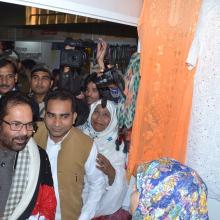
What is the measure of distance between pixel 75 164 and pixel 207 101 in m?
0.85

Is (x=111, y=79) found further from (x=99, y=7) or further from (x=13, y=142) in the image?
(x=13, y=142)

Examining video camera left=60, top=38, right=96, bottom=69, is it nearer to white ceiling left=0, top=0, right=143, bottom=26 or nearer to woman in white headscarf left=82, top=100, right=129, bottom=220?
white ceiling left=0, top=0, right=143, bottom=26

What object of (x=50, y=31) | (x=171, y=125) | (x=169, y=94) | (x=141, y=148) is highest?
(x=50, y=31)

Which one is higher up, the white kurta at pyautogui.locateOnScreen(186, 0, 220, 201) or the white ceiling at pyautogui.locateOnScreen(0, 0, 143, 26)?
the white ceiling at pyautogui.locateOnScreen(0, 0, 143, 26)

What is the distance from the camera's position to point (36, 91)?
8.41 ft

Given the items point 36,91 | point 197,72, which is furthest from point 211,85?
point 36,91

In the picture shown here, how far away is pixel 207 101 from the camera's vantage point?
1958 millimetres

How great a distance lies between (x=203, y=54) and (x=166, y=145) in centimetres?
60

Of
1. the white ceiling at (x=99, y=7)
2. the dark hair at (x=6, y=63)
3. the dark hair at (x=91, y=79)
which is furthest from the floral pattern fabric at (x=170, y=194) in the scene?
the dark hair at (x=6, y=63)

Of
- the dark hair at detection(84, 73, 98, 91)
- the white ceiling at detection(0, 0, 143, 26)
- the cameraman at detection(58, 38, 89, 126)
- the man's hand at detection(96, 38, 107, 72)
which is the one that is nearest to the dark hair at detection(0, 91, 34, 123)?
the white ceiling at detection(0, 0, 143, 26)

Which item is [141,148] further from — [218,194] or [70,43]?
[70,43]

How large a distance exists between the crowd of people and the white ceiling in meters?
0.24

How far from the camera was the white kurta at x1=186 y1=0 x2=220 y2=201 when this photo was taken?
1.90m

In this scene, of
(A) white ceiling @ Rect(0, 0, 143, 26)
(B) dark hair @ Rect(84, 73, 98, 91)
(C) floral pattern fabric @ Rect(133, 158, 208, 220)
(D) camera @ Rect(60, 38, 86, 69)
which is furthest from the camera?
(B) dark hair @ Rect(84, 73, 98, 91)
